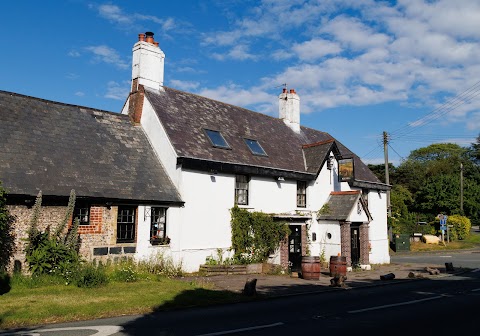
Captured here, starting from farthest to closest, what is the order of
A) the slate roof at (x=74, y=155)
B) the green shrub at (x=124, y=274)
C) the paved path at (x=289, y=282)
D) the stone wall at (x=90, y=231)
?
the slate roof at (x=74, y=155), the paved path at (x=289, y=282), the green shrub at (x=124, y=274), the stone wall at (x=90, y=231)

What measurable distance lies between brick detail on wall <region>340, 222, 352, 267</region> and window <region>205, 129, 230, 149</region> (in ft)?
24.4

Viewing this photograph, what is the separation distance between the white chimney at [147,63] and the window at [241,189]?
6.34m

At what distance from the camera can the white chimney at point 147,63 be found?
21.3 meters

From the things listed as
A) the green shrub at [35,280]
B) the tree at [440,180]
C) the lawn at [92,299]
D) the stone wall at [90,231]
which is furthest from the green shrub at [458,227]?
the green shrub at [35,280]

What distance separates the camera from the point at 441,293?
1434 cm

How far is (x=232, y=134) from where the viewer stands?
22.5 meters

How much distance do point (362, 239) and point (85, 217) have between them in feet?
48.4

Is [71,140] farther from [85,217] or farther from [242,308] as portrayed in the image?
[242,308]

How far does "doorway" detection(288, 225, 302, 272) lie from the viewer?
22016mm

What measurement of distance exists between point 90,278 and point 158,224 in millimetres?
4813

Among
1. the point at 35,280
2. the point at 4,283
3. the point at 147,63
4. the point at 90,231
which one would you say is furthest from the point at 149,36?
the point at 4,283

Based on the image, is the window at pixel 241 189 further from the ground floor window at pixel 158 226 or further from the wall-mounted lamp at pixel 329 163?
the wall-mounted lamp at pixel 329 163

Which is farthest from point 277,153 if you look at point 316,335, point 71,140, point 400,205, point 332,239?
point 400,205

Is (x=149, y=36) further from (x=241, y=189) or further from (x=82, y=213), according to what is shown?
(x=82, y=213)
